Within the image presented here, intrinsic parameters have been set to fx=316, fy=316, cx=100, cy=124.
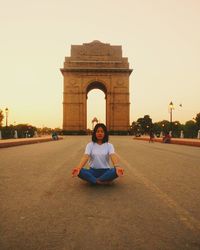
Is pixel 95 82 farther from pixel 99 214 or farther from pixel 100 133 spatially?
pixel 99 214

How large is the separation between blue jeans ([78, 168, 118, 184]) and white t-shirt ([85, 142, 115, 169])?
0.10 m

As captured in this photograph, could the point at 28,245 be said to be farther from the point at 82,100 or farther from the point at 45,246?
the point at 82,100

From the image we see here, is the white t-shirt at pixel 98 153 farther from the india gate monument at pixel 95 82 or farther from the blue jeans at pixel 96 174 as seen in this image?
the india gate monument at pixel 95 82

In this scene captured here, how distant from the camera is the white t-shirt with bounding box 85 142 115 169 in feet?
19.4

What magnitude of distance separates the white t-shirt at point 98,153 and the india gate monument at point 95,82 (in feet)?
171

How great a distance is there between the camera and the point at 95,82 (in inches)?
2383

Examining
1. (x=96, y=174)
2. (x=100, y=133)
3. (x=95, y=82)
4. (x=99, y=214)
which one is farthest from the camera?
(x=95, y=82)

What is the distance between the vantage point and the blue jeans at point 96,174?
18.6 ft

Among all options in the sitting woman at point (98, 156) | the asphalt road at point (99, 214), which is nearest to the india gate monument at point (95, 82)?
the sitting woman at point (98, 156)

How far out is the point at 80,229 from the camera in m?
Result: 3.33

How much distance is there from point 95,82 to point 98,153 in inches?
2177

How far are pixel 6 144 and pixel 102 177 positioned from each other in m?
15.4

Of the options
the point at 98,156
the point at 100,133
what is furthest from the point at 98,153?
the point at 100,133

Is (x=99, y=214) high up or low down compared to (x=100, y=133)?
down
